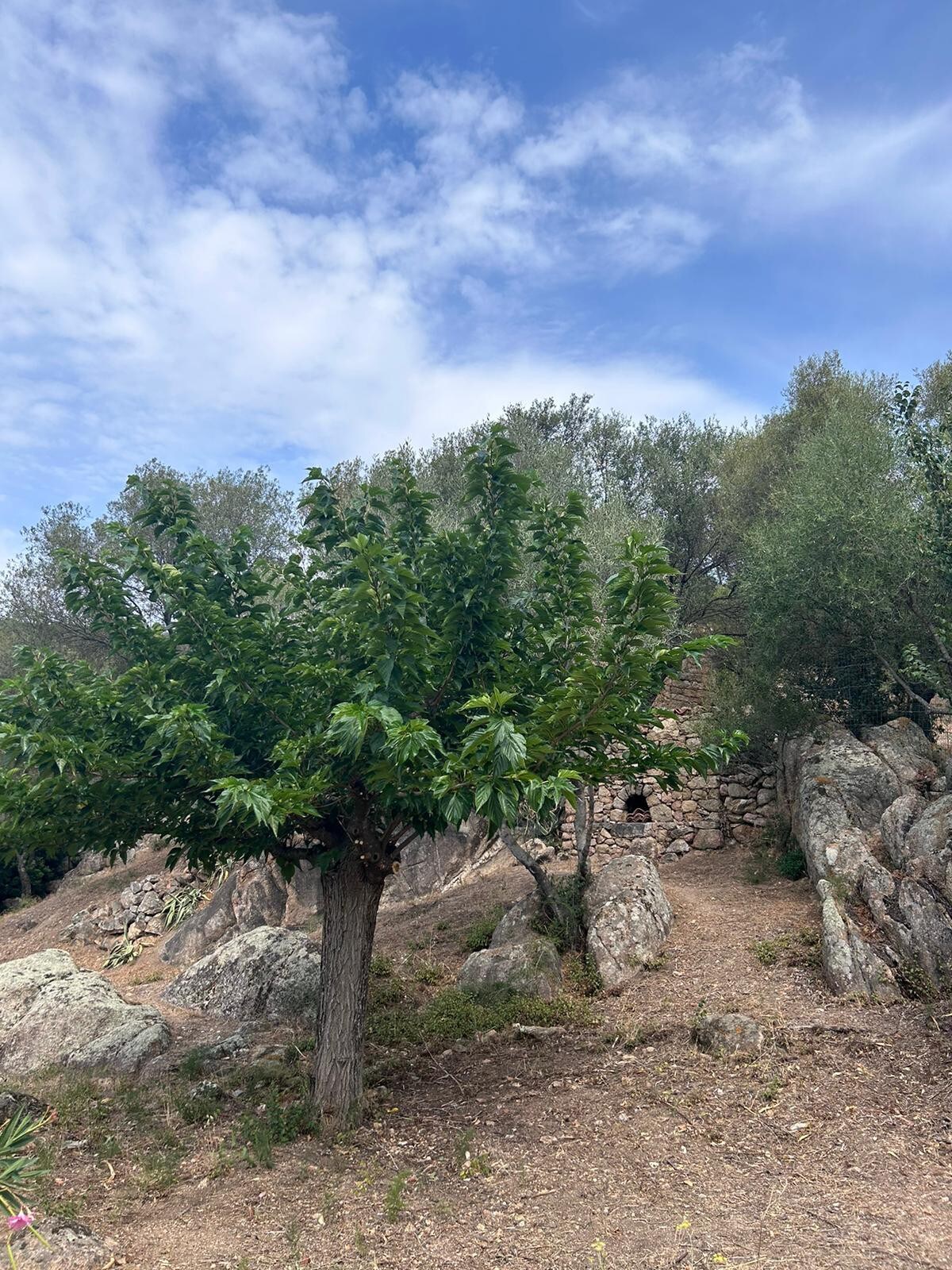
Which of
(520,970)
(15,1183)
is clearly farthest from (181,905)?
(15,1183)

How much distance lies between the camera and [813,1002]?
401 inches

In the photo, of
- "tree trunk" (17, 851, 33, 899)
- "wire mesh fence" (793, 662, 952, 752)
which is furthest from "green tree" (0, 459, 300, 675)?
"wire mesh fence" (793, 662, 952, 752)

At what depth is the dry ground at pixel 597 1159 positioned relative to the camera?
6059 millimetres

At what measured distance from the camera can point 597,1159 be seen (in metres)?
7.33

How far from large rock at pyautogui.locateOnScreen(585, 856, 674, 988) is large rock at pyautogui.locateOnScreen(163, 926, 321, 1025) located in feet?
14.3

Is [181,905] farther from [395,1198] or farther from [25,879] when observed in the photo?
[395,1198]

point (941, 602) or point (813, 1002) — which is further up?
point (941, 602)

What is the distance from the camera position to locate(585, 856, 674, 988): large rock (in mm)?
12094

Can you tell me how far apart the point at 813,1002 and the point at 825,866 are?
123 inches

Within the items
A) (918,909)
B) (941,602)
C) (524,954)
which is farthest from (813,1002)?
(941,602)

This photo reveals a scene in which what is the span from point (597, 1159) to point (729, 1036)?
2.77m

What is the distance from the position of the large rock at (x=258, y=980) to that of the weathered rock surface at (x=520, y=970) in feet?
8.02

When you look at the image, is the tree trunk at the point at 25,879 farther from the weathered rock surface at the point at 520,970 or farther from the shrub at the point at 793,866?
the shrub at the point at 793,866

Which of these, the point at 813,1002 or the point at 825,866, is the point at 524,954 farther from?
the point at 825,866
